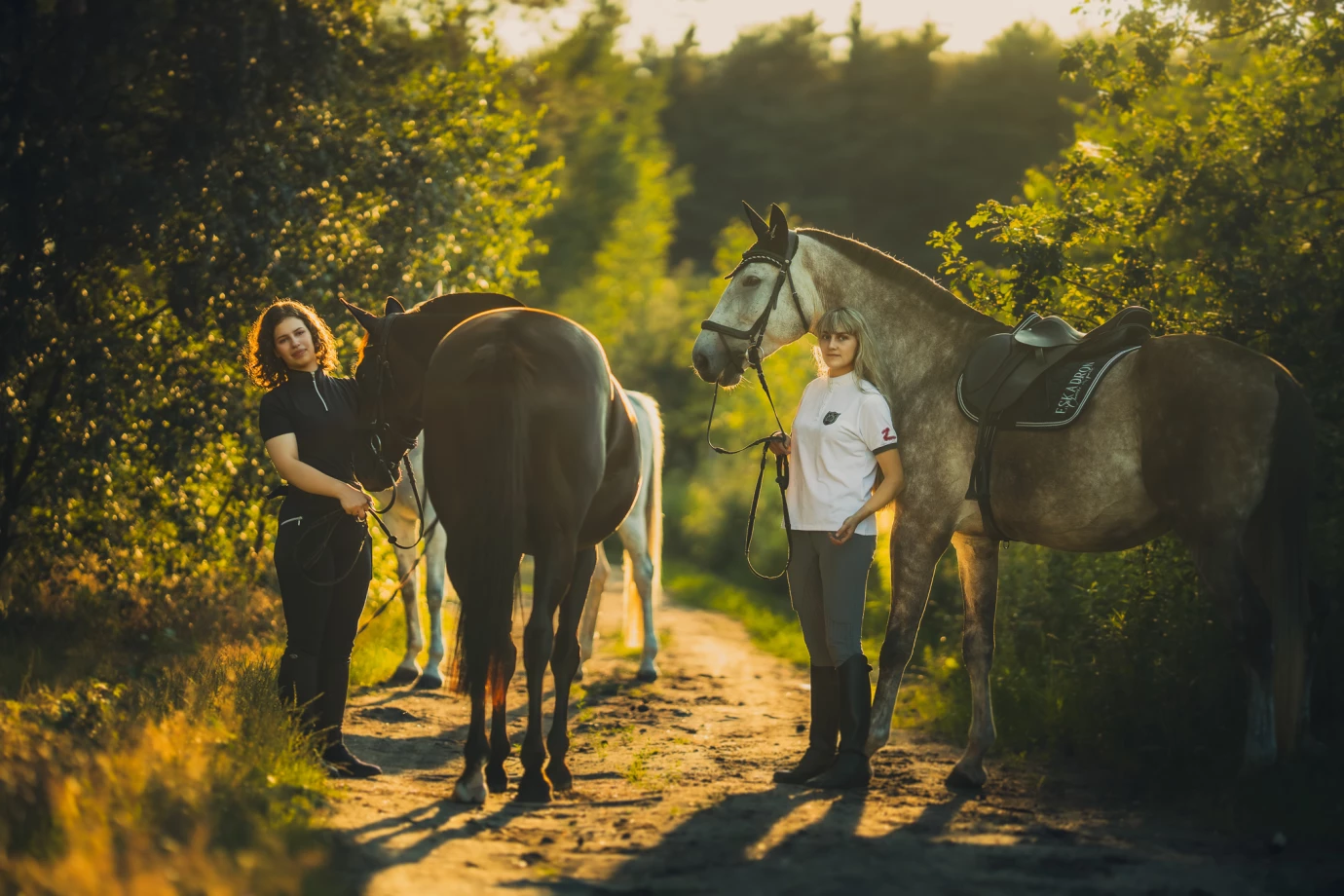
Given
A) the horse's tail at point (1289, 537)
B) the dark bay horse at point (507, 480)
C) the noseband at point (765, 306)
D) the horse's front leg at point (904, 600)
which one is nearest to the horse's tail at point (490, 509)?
the dark bay horse at point (507, 480)

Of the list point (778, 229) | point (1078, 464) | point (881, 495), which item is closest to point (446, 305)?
point (778, 229)

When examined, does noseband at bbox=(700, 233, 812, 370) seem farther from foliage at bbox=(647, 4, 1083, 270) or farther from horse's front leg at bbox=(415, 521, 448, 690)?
foliage at bbox=(647, 4, 1083, 270)

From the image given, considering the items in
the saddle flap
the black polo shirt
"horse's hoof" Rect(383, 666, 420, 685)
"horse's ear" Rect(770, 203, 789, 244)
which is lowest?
"horse's hoof" Rect(383, 666, 420, 685)

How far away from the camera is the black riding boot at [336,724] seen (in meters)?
5.66

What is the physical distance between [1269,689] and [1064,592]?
10.8ft

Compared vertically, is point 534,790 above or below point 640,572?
below

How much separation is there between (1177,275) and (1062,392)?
213 cm

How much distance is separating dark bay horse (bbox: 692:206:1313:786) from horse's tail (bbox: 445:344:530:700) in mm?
1507

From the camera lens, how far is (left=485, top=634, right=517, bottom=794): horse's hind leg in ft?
A: 15.7

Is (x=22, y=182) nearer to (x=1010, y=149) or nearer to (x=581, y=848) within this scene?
(x=581, y=848)

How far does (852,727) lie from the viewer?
5.41 meters

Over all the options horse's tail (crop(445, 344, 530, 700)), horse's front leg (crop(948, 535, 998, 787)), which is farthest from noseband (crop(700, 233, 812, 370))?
horse's tail (crop(445, 344, 530, 700))

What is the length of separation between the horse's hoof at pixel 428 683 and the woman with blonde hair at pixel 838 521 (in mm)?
3731

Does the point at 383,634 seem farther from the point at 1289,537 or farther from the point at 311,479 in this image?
the point at 1289,537
